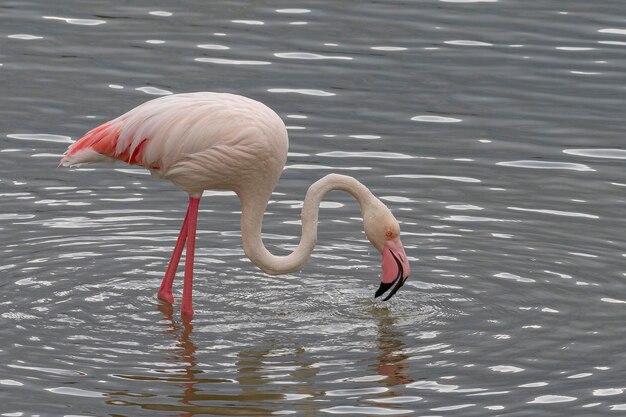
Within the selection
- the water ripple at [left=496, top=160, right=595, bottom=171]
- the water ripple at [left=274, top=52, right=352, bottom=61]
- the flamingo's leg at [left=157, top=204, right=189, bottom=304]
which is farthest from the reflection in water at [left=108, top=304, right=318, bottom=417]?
the water ripple at [left=274, top=52, right=352, bottom=61]

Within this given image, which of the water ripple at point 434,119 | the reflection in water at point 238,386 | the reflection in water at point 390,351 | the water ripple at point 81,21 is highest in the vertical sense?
the water ripple at point 81,21

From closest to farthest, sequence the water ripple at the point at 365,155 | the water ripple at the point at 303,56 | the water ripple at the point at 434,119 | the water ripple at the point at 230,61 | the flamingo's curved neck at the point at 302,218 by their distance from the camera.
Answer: the flamingo's curved neck at the point at 302,218
the water ripple at the point at 365,155
the water ripple at the point at 434,119
the water ripple at the point at 230,61
the water ripple at the point at 303,56

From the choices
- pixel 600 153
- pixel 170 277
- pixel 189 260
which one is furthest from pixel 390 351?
pixel 600 153

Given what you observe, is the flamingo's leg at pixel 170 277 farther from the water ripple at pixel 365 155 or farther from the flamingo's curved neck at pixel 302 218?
the water ripple at pixel 365 155

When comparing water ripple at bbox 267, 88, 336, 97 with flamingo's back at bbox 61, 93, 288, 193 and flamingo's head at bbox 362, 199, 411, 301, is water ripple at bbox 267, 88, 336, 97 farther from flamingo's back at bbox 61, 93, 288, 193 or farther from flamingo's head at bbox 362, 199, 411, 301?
flamingo's head at bbox 362, 199, 411, 301

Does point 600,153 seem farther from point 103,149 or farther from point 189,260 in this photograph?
point 103,149

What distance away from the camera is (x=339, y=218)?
1206 centimetres

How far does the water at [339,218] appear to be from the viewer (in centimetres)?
912

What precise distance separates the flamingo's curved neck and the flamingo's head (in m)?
0.08

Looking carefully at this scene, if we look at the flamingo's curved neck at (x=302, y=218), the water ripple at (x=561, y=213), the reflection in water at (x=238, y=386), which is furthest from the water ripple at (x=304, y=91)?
the reflection in water at (x=238, y=386)

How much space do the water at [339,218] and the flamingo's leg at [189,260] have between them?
0.10m

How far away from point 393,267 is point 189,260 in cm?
126

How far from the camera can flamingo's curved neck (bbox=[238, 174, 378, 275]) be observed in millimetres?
10188

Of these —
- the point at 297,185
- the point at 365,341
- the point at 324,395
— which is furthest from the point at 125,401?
the point at 297,185
